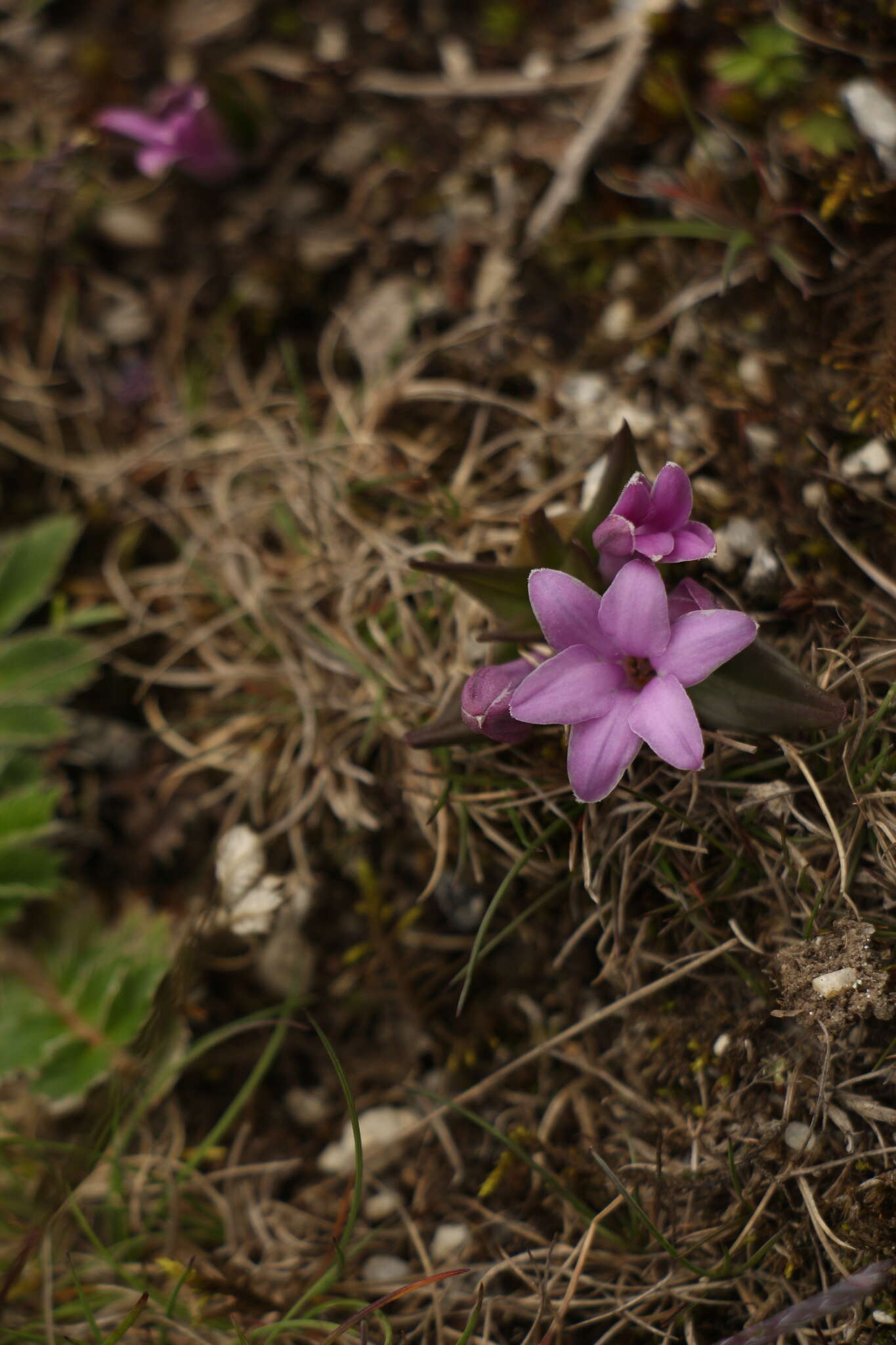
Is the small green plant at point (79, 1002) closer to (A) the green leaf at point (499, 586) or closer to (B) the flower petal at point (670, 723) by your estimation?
(A) the green leaf at point (499, 586)

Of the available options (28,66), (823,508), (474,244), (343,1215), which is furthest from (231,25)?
(343,1215)

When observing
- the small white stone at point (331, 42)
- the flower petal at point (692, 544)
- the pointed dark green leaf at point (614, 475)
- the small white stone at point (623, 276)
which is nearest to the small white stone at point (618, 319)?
the small white stone at point (623, 276)

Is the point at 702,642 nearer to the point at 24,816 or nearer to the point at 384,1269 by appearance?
the point at 384,1269

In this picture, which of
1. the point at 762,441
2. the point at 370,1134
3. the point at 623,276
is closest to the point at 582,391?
the point at 623,276

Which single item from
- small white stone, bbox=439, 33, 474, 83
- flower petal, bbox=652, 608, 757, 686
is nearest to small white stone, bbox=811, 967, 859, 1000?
flower petal, bbox=652, 608, 757, 686

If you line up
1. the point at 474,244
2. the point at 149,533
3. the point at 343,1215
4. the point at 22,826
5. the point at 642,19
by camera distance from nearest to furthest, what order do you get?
the point at 343,1215 < the point at 22,826 < the point at 642,19 < the point at 474,244 < the point at 149,533

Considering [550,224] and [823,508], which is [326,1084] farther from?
[550,224]
